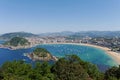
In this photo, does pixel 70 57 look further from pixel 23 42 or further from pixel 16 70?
pixel 23 42

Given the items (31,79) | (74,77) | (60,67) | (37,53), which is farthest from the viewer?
(37,53)

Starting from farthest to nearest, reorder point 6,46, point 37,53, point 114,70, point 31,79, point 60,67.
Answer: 1. point 6,46
2. point 37,53
3. point 114,70
4. point 60,67
5. point 31,79

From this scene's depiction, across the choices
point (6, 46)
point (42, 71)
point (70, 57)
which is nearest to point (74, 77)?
point (42, 71)

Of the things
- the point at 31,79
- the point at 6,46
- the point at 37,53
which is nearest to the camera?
the point at 31,79

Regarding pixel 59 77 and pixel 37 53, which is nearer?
pixel 59 77

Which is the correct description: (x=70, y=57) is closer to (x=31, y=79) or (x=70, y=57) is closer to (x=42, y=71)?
(x=42, y=71)

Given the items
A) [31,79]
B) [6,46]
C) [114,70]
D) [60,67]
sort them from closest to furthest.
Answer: [31,79] < [60,67] < [114,70] < [6,46]

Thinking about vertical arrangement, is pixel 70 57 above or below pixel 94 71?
above

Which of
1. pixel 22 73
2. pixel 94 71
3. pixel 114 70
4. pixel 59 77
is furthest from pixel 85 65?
pixel 22 73

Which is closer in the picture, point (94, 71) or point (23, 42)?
point (94, 71)
